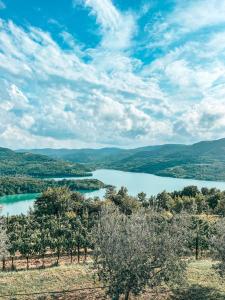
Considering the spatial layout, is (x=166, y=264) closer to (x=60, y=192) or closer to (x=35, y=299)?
(x=35, y=299)

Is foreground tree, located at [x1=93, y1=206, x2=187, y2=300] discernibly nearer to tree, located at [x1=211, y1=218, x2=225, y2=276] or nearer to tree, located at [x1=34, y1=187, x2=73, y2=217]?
tree, located at [x1=211, y1=218, x2=225, y2=276]

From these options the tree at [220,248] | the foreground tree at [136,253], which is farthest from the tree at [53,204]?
the foreground tree at [136,253]

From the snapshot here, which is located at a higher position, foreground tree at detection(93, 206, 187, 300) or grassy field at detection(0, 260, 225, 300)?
foreground tree at detection(93, 206, 187, 300)

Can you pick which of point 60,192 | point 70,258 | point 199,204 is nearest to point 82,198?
point 60,192

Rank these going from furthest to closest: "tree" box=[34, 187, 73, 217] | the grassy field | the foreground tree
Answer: "tree" box=[34, 187, 73, 217], the grassy field, the foreground tree

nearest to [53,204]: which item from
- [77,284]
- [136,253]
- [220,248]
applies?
[77,284]

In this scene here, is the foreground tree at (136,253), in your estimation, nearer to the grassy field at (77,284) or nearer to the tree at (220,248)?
the grassy field at (77,284)

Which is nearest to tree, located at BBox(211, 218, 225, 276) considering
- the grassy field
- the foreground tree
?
→ the grassy field
